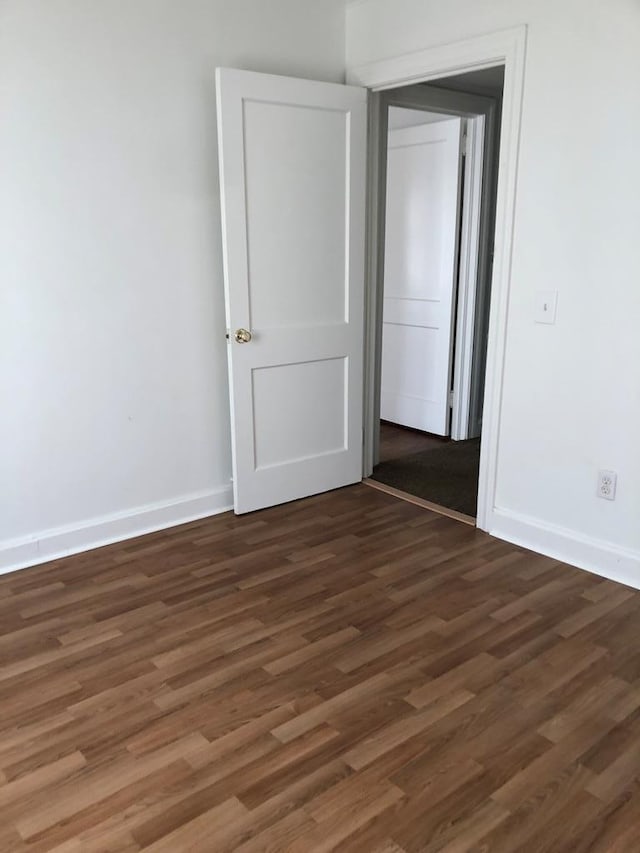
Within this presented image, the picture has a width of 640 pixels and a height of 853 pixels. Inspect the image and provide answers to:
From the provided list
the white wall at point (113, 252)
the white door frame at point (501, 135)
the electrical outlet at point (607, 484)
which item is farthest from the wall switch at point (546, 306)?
the white wall at point (113, 252)

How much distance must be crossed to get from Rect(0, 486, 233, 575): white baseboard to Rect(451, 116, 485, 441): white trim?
196 cm

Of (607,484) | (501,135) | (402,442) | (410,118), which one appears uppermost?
(410,118)

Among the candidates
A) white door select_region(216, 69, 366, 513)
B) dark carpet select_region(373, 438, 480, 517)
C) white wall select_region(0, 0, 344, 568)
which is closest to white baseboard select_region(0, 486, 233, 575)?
white wall select_region(0, 0, 344, 568)

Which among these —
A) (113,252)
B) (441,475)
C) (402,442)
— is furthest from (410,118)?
(113,252)

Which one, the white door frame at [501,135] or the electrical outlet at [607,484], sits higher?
the white door frame at [501,135]

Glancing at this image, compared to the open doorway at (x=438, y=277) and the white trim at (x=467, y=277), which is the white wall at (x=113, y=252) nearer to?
the open doorway at (x=438, y=277)

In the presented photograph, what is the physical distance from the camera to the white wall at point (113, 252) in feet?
9.41

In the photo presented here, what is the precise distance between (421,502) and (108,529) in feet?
5.27

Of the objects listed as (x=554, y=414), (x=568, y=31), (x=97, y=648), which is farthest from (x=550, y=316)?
(x=97, y=648)

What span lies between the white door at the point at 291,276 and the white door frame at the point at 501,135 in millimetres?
182

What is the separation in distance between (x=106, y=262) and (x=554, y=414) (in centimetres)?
205

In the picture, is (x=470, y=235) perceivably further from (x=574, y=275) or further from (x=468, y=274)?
(x=574, y=275)

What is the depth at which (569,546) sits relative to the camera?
3.12 meters

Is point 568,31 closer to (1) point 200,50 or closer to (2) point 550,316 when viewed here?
(2) point 550,316
